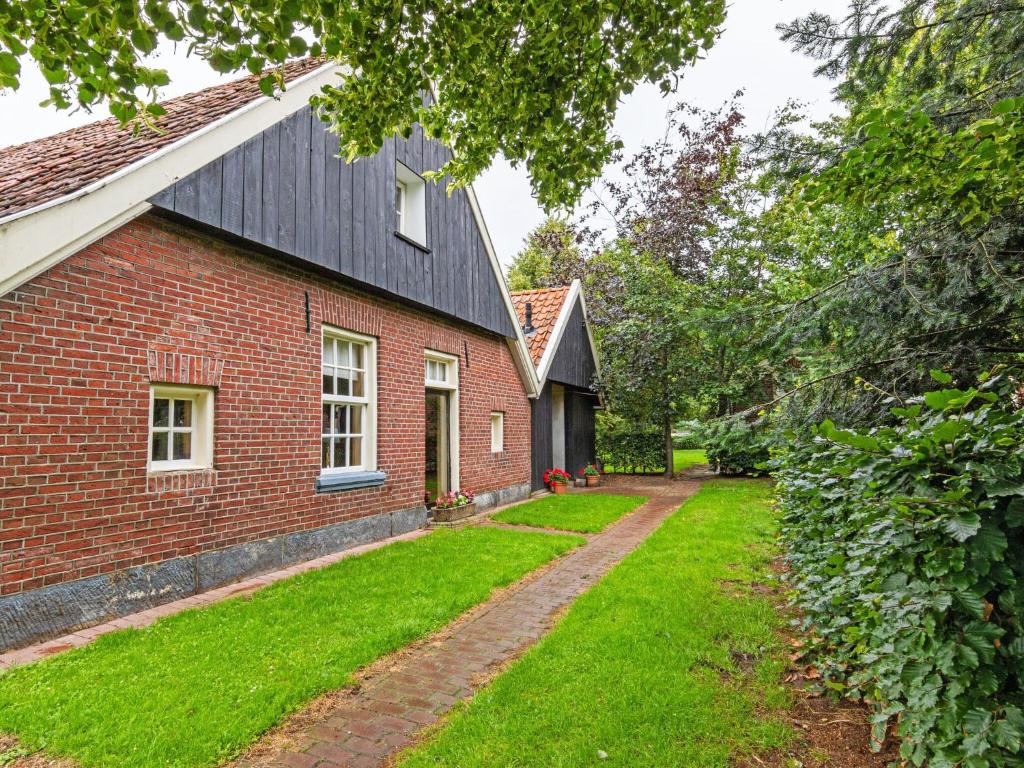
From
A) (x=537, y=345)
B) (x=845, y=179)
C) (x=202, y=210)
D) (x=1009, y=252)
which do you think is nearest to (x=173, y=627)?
(x=202, y=210)

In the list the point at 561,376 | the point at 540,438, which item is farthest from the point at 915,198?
the point at 561,376

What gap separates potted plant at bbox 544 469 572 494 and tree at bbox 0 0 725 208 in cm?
1038

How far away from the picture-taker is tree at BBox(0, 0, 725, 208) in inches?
104

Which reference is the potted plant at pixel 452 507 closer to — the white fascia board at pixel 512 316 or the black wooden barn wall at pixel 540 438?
the white fascia board at pixel 512 316

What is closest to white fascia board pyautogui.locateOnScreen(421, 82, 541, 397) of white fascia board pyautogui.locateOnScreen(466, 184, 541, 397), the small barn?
white fascia board pyautogui.locateOnScreen(466, 184, 541, 397)

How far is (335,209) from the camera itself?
6875mm

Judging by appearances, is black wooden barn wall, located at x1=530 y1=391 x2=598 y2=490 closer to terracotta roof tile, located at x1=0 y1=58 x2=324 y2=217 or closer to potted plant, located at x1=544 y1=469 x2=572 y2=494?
potted plant, located at x1=544 y1=469 x2=572 y2=494

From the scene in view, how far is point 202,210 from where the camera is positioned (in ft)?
16.9

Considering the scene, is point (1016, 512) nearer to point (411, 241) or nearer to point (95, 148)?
point (95, 148)

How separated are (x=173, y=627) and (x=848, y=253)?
368 inches

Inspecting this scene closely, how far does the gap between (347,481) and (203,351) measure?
2.50m

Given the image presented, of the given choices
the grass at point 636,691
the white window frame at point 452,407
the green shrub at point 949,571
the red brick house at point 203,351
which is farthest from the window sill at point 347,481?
the green shrub at point 949,571

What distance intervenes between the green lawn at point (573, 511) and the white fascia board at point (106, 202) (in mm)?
7035

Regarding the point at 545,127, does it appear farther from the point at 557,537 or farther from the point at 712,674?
the point at 557,537
